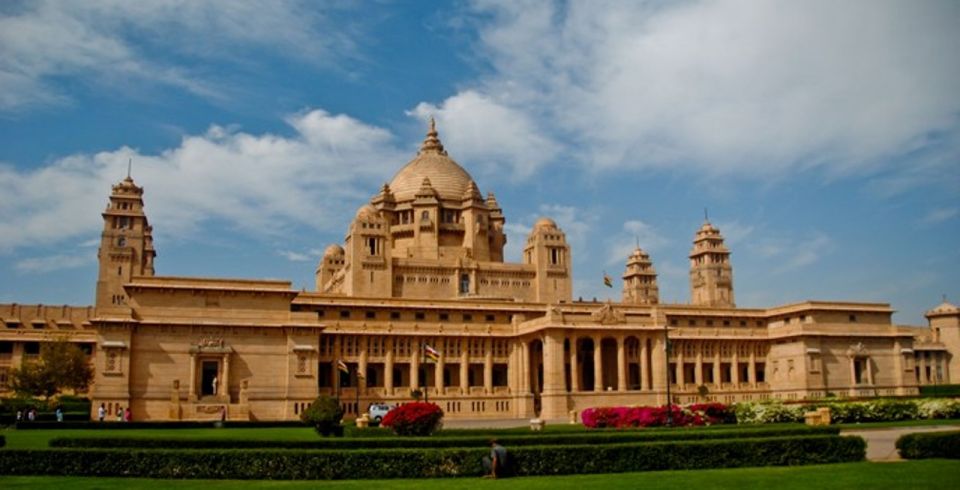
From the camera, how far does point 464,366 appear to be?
70.2m

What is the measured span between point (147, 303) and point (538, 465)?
4274cm

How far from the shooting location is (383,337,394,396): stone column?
219 ft

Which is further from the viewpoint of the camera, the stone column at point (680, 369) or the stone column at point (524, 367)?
the stone column at point (680, 369)

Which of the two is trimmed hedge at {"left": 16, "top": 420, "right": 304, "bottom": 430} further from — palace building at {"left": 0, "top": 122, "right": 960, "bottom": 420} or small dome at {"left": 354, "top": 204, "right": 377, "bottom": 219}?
small dome at {"left": 354, "top": 204, "right": 377, "bottom": 219}

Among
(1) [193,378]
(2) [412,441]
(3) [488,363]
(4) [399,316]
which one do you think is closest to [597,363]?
(3) [488,363]

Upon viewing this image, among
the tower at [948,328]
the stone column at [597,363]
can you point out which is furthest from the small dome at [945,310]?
the stone column at [597,363]

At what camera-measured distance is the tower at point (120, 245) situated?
87.2 m

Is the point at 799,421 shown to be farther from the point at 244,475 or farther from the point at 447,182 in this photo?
the point at 447,182

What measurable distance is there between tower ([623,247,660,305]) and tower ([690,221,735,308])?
11.4 meters

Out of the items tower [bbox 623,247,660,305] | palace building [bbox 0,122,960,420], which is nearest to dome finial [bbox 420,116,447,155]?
palace building [bbox 0,122,960,420]

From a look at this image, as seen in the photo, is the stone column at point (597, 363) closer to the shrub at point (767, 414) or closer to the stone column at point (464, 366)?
the stone column at point (464, 366)

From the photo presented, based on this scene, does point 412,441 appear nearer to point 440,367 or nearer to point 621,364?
point 440,367

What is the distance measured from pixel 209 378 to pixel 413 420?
31.5 m

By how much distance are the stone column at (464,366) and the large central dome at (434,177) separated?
80.6 feet
